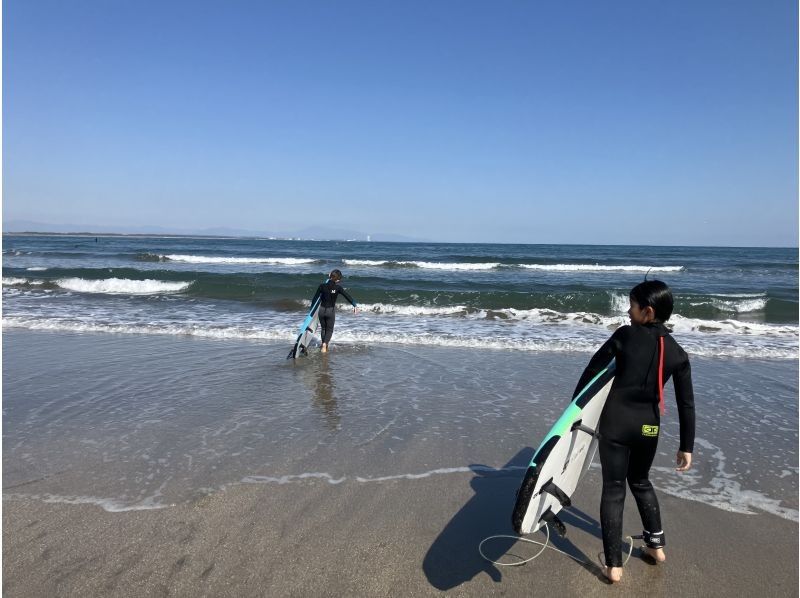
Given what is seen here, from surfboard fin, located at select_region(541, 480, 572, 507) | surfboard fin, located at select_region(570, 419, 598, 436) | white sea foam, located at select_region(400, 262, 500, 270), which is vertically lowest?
surfboard fin, located at select_region(541, 480, 572, 507)

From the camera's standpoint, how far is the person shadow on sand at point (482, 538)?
9.82ft

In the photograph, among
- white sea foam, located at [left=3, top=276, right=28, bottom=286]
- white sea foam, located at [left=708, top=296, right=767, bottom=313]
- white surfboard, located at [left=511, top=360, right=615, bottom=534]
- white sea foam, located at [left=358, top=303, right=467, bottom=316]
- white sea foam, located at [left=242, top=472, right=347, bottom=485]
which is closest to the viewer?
white surfboard, located at [left=511, top=360, right=615, bottom=534]

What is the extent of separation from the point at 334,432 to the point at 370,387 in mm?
1871

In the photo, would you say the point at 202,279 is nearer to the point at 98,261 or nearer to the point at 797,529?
the point at 98,261

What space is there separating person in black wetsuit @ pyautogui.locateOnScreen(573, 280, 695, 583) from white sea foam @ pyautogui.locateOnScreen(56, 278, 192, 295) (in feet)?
68.6

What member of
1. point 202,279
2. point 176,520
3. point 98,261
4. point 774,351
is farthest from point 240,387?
point 98,261

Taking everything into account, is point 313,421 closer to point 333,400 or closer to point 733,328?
point 333,400

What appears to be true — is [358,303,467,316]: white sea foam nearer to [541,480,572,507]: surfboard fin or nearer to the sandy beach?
the sandy beach

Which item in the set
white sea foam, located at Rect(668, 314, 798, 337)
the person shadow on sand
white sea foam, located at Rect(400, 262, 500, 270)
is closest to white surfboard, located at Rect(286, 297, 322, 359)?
the person shadow on sand

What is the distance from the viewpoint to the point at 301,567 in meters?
2.97

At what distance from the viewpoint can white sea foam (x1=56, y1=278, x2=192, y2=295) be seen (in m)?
21.2

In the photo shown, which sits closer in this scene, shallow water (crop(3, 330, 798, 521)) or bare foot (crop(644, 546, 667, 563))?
bare foot (crop(644, 546, 667, 563))

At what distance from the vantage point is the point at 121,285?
22.0m

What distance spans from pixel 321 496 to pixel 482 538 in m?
1.29
